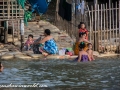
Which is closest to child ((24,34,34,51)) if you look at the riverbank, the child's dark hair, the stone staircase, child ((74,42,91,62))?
the riverbank

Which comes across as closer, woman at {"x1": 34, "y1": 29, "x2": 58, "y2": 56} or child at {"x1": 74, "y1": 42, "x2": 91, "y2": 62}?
child at {"x1": 74, "y1": 42, "x2": 91, "y2": 62}

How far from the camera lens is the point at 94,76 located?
1262 cm

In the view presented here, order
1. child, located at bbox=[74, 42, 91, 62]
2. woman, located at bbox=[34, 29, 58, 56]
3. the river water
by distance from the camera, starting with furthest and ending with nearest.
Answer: woman, located at bbox=[34, 29, 58, 56], child, located at bbox=[74, 42, 91, 62], the river water

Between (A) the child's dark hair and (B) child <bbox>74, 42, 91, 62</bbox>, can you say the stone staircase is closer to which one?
(A) the child's dark hair

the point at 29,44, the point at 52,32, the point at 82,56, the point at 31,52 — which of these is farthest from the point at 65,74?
the point at 52,32

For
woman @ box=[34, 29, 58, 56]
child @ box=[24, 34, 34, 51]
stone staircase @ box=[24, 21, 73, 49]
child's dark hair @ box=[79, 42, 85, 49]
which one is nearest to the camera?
child's dark hair @ box=[79, 42, 85, 49]

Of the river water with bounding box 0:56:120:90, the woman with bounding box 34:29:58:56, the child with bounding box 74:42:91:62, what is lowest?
the river water with bounding box 0:56:120:90

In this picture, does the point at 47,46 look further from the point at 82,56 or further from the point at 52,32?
the point at 52,32

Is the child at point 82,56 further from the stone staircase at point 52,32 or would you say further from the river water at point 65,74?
the stone staircase at point 52,32

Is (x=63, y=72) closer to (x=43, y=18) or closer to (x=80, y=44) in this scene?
(x=80, y=44)

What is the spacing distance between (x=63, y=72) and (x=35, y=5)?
40.4ft

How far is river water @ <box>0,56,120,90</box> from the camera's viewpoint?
1145 cm

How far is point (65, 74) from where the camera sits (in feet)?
42.4

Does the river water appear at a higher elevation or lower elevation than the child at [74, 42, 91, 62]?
lower
